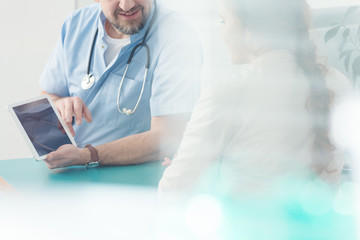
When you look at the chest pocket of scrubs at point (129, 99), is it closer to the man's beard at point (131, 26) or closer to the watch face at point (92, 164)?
the man's beard at point (131, 26)

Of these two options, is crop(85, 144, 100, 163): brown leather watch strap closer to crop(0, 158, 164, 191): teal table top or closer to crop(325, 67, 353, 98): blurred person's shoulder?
crop(0, 158, 164, 191): teal table top

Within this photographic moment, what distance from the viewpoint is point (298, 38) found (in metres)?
0.54

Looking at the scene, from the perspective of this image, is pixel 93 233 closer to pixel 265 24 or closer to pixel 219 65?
pixel 265 24

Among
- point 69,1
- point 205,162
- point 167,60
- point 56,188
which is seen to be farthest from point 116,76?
point 69,1

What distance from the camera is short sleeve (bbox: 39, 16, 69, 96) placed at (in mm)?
1180

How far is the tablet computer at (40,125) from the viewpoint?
813mm

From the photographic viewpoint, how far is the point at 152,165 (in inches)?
34.9

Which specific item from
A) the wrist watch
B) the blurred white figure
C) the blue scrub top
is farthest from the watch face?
the blurred white figure

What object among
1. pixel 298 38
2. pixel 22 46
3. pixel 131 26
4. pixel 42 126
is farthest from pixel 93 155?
pixel 22 46

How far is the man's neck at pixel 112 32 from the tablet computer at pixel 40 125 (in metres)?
0.35

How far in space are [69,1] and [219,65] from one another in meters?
1.26

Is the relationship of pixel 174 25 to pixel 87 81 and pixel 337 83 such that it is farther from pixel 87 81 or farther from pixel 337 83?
pixel 337 83

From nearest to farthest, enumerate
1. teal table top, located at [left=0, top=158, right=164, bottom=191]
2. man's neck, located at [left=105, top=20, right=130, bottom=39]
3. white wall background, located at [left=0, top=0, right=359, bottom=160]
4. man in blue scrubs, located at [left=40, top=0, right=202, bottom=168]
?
teal table top, located at [left=0, top=158, right=164, bottom=191], man in blue scrubs, located at [left=40, top=0, right=202, bottom=168], man's neck, located at [left=105, top=20, right=130, bottom=39], white wall background, located at [left=0, top=0, right=359, bottom=160]

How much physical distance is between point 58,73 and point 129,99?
269 mm
